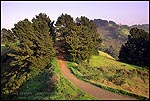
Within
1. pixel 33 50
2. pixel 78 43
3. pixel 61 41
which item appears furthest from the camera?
pixel 61 41

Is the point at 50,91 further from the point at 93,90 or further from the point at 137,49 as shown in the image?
the point at 137,49

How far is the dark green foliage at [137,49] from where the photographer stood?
61.9 meters

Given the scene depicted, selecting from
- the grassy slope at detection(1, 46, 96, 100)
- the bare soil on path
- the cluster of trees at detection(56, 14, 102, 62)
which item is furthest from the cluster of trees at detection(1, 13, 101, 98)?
the bare soil on path

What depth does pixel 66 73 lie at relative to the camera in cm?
4603

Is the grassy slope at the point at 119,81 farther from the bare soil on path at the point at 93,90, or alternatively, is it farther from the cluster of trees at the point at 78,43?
the cluster of trees at the point at 78,43

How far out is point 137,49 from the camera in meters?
62.8

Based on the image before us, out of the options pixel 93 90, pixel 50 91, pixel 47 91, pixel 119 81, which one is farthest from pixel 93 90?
pixel 119 81

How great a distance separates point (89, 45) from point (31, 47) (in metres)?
13.7

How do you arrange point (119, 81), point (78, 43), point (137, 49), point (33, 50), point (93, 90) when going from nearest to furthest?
point (93, 90)
point (119, 81)
point (33, 50)
point (78, 43)
point (137, 49)

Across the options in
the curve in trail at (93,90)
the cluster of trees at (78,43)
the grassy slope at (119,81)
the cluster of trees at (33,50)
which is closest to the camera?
the curve in trail at (93,90)

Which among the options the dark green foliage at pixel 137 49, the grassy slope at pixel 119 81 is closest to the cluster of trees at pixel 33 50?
the grassy slope at pixel 119 81

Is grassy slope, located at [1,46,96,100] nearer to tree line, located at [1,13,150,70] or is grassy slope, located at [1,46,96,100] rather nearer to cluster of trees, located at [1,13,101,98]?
cluster of trees, located at [1,13,101,98]

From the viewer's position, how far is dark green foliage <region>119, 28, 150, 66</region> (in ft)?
203

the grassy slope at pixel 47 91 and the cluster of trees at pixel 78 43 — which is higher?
the cluster of trees at pixel 78 43
